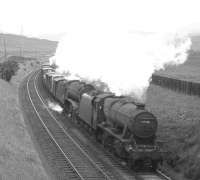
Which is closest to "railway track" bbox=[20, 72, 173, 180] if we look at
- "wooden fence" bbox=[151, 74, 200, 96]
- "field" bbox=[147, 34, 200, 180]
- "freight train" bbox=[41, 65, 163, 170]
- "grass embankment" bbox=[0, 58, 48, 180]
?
"freight train" bbox=[41, 65, 163, 170]

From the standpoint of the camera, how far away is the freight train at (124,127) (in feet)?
62.4

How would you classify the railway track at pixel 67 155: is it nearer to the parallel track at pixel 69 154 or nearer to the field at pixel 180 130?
the parallel track at pixel 69 154

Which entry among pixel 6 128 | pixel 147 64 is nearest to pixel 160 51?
pixel 147 64

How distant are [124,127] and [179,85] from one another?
62.0 feet

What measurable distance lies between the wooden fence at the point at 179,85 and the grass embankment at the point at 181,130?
0.80 metres

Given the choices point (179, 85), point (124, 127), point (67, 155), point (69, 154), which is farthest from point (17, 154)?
point (179, 85)

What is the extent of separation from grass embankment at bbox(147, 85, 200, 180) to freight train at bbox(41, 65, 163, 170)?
51.0 inches

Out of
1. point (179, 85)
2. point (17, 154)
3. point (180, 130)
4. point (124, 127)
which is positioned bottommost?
point (17, 154)

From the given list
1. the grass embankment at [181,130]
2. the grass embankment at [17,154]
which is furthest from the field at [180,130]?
the grass embankment at [17,154]

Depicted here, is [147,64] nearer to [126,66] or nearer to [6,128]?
[126,66]

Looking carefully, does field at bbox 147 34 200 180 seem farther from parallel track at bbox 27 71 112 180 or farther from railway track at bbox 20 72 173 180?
parallel track at bbox 27 71 112 180

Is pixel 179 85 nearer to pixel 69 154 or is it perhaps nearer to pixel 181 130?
pixel 181 130

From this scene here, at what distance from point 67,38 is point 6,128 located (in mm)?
28756

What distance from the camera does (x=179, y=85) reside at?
37.4 meters
